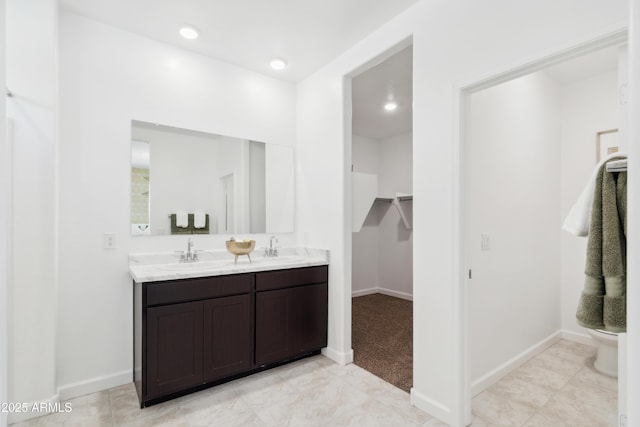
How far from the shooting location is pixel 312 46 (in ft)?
9.04

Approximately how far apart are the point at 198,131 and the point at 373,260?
11.8ft

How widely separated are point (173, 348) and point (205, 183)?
4.45ft

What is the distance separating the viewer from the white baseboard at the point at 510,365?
235 cm

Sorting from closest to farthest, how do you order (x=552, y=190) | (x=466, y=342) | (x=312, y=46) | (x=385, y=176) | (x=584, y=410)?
(x=466, y=342), (x=584, y=410), (x=312, y=46), (x=552, y=190), (x=385, y=176)

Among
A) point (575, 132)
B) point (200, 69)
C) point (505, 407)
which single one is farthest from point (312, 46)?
point (505, 407)

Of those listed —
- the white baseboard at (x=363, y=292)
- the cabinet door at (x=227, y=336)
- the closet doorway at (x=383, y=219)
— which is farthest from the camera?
the white baseboard at (x=363, y=292)

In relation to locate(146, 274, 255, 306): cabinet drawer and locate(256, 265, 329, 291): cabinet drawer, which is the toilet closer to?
locate(256, 265, 329, 291): cabinet drawer

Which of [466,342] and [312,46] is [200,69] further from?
[466,342]

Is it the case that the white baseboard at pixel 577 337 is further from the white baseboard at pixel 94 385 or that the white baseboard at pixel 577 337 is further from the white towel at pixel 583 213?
the white baseboard at pixel 94 385

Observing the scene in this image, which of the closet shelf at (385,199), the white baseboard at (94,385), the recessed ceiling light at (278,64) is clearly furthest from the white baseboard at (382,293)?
the recessed ceiling light at (278,64)

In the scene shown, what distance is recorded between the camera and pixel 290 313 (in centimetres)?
274

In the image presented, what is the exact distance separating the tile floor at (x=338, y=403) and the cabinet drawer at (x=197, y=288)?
0.69 metres

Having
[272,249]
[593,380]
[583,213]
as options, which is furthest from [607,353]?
[272,249]

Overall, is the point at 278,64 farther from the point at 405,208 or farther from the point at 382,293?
the point at 382,293
